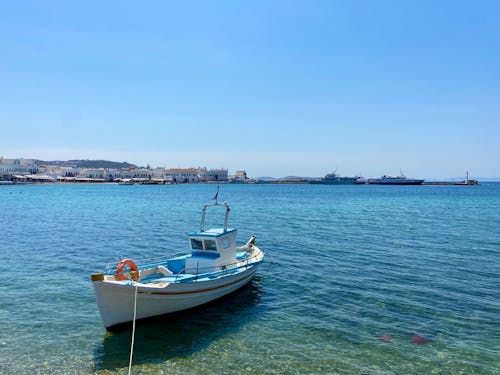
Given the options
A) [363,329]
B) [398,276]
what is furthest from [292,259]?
[363,329]

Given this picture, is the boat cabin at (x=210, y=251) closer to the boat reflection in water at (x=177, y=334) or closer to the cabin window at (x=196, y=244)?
the cabin window at (x=196, y=244)

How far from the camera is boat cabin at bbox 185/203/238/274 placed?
20078 mm

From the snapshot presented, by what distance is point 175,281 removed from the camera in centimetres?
1733

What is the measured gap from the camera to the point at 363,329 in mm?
15945

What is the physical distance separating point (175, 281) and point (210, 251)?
3616 millimetres

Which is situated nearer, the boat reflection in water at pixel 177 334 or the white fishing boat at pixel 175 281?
the boat reflection in water at pixel 177 334

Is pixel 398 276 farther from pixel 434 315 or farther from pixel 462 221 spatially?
pixel 462 221

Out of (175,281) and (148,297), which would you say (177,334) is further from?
(175,281)

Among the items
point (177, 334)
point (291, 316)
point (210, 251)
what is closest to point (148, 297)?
point (177, 334)

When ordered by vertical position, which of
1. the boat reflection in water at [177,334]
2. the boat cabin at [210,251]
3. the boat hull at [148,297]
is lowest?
the boat reflection in water at [177,334]

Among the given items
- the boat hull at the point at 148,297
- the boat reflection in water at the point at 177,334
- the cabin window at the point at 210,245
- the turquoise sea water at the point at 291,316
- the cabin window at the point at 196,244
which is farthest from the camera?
the cabin window at the point at 196,244

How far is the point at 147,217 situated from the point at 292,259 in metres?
33.4

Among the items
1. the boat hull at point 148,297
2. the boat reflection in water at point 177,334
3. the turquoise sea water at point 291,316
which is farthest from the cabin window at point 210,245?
the turquoise sea water at point 291,316

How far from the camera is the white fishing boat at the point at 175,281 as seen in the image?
49.4ft
